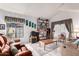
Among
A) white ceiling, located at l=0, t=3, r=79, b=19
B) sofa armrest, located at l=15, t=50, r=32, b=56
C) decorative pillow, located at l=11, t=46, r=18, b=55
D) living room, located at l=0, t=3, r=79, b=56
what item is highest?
white ceiling, located at l=0, t=3, r=79, b=19

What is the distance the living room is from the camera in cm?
170

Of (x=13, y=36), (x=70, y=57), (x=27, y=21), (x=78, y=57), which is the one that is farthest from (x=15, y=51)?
(x=78, y=57)

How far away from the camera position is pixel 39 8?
1753mm

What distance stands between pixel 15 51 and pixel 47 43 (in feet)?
1.57

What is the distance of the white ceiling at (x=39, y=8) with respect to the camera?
67.0 inches

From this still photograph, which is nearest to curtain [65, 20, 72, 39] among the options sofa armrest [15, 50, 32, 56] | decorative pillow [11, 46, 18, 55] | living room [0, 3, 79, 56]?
living room [0, 3, 79, 56]

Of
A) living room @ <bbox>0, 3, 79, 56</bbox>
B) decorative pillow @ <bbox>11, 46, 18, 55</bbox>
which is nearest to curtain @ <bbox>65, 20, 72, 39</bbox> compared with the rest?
living room @ <bbox>0, 3, 79, 56</bbox>

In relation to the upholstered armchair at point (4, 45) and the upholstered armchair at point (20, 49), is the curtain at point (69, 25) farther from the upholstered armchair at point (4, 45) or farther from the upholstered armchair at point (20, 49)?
the upholstered armchair at point (4, 45)

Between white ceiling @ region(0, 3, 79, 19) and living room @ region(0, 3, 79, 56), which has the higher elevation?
white ceiling @ region(0, 3, 79, 19)

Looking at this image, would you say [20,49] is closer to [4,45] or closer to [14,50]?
[14,50]

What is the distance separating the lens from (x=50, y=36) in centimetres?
175

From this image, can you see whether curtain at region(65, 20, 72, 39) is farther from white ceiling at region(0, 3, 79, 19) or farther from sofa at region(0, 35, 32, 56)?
sofa at region(0, 35, 32, 56)

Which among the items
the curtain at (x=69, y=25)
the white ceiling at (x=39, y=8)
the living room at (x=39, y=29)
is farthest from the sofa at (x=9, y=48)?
the curtain at (x=69, y=25)

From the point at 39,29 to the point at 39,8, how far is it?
0.31 meters
